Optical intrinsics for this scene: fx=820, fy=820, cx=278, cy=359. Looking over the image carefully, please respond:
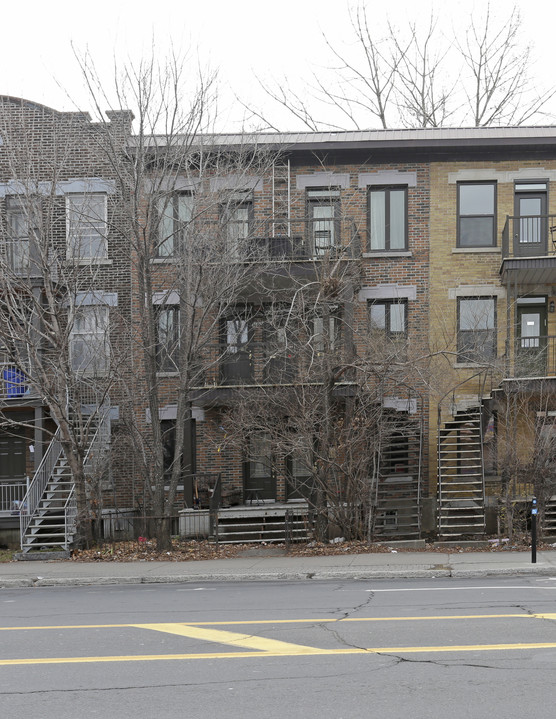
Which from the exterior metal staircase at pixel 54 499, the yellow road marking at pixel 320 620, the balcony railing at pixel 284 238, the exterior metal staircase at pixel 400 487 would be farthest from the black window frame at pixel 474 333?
the yellow road marking at pixel 320 620

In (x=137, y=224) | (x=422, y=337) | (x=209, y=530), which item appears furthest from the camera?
(x=422, y=337)

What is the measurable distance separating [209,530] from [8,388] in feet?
22.1

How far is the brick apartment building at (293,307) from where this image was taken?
1797 centimetres

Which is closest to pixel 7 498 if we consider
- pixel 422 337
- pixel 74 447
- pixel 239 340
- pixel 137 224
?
pixel 74 447

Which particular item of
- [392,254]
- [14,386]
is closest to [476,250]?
[392,254]

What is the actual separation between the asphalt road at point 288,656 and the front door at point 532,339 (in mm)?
9071

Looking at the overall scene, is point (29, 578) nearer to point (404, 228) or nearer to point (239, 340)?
point (239, 340)

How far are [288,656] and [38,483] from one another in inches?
530

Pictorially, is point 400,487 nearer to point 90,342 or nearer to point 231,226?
point 231,226

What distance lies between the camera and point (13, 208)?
21.7m

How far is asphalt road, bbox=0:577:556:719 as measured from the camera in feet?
18.6

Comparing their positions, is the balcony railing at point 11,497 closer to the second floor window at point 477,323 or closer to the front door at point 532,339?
the second floor window at point 477,323

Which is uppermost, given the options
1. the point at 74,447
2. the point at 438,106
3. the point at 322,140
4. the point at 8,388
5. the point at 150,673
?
the point at 438,106

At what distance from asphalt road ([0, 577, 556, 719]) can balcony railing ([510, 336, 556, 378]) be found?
8572mm
